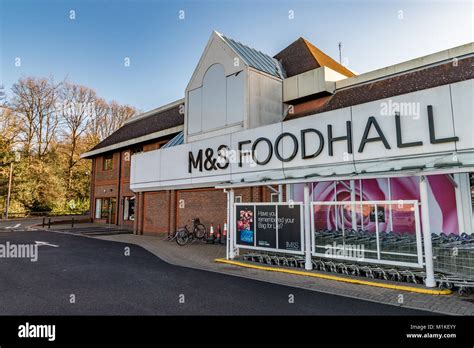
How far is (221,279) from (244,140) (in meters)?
7.04

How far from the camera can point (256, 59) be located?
51.3 feet

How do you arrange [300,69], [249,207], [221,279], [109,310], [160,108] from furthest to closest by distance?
[160,108]
[300,69]
[249,207]
[221,279]
[109,310]

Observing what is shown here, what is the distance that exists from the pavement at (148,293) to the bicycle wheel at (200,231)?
5.51 m

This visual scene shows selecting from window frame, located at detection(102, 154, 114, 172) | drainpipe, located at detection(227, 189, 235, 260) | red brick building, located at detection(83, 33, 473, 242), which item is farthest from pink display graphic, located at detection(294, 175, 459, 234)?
window frame, located at detection(102, 154, 114, 172)

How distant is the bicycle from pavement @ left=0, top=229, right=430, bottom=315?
4.31 meters

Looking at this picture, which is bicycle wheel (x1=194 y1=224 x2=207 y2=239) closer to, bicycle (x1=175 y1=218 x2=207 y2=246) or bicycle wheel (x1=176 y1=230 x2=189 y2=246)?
bicycle (x1=175 y1=218 x2=207 y2=246)

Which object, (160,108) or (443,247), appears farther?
(160,108)

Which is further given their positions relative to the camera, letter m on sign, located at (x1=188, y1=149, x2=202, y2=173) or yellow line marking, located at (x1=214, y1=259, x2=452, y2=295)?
letter m on sign, located at (x1=188, y1=149, x2=202, y2=173)

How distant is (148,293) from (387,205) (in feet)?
29.6

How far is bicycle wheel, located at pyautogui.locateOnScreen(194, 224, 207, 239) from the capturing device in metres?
15.5
